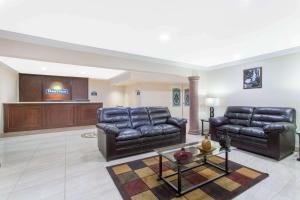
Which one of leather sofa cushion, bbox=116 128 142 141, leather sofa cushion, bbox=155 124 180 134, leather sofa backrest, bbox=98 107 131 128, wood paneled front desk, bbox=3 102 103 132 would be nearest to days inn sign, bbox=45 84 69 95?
wood paneled front desk, bbox=3 102 103 132

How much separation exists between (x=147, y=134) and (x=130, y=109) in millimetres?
921

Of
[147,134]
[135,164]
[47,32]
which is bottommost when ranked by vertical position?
[135,164]

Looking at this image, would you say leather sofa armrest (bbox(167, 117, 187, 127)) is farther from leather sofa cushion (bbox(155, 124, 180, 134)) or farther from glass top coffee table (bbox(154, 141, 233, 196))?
glass top coffee table (bbox(154, 141, 233, 196))

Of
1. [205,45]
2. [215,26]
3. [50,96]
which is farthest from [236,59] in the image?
[50,96]

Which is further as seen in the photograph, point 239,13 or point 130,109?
point 130,109

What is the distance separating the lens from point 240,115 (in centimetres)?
403

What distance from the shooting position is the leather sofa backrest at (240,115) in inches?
153

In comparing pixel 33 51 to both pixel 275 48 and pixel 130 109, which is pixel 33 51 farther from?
pixel 275 48

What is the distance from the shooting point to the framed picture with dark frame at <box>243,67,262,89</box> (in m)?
4.08

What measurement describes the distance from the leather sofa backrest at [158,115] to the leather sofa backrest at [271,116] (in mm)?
2138

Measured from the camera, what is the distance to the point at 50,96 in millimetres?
6984

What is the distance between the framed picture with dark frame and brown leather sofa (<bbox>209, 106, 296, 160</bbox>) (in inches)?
28.0

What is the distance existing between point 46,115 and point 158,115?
4179mm

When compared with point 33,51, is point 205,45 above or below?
above
